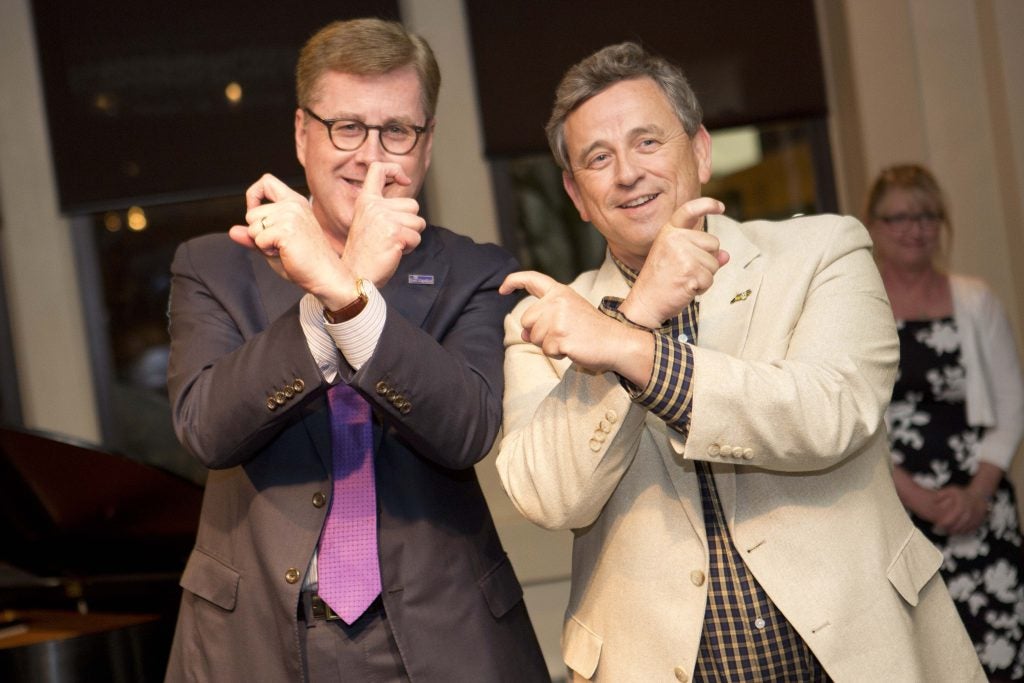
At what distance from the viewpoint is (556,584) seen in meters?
5.32

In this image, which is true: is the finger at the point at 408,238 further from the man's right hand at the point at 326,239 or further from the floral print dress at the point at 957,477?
the floral print dress at the point at 957,477

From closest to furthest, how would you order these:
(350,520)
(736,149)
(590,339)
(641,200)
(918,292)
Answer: (590,339) < (350,520) < (641,200) < (918,292) < (736,149)

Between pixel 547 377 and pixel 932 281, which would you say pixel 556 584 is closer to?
pixel 932 281

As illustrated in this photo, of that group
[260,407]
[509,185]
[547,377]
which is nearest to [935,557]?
[547,377]

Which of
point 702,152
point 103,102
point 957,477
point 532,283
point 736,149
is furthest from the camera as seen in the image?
point 736,149

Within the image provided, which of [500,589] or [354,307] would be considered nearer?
[354,307]

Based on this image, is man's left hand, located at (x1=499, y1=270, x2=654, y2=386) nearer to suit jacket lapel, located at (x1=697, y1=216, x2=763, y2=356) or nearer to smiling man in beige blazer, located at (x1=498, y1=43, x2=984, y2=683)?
smiling man in beige blazer, located at (x1=498, y1=43, x2=984, y2=683)

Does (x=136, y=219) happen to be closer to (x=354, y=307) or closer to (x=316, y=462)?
(x=316, y=462)

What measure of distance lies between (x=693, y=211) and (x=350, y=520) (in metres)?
0.69

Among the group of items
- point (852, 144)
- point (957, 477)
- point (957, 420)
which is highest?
point (852, 144)

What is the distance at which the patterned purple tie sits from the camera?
173cm

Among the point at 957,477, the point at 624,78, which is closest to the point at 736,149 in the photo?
the point at 957,477

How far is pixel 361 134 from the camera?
75.5 inches

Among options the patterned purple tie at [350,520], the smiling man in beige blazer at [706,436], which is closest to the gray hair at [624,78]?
the smiling man in beige blazer at [706,436]
